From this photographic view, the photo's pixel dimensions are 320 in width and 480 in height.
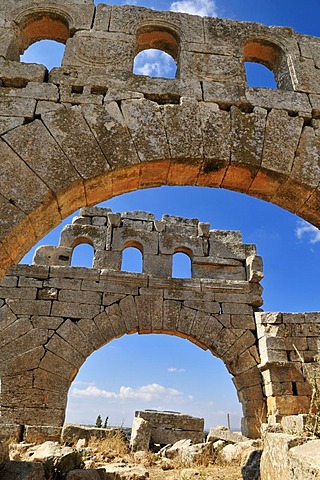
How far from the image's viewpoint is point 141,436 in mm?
10008

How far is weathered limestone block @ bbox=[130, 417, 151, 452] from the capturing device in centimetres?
980

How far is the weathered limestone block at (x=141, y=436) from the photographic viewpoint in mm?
9797

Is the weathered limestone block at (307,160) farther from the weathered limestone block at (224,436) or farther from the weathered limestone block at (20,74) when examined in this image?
the weathered limestone block at (224,436)

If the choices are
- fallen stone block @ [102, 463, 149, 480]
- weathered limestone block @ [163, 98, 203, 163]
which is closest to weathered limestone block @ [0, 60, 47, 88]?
weathered limestone block @ [163, 98, 203, 163]

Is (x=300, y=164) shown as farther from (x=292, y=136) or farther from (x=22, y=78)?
(x=22, y=78)

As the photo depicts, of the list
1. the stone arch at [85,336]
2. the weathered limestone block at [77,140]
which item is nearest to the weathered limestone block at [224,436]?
the stone arch at [85,336]

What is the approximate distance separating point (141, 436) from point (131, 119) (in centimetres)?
847

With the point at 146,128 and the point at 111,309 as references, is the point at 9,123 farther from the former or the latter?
the point at 111,309

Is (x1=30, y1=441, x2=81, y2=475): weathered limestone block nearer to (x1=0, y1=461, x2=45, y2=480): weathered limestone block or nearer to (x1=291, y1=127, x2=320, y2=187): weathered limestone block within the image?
(x1=0, y1=461, x2=45, y2=480): weathered limestone block

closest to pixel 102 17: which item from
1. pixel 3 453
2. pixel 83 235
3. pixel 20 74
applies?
pixel 20 74

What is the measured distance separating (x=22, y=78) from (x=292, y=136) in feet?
10.1

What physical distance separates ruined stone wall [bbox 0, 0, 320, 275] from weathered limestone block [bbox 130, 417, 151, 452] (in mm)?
7694

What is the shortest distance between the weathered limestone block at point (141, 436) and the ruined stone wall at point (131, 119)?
303 inches

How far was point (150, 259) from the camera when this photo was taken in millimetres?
11477
